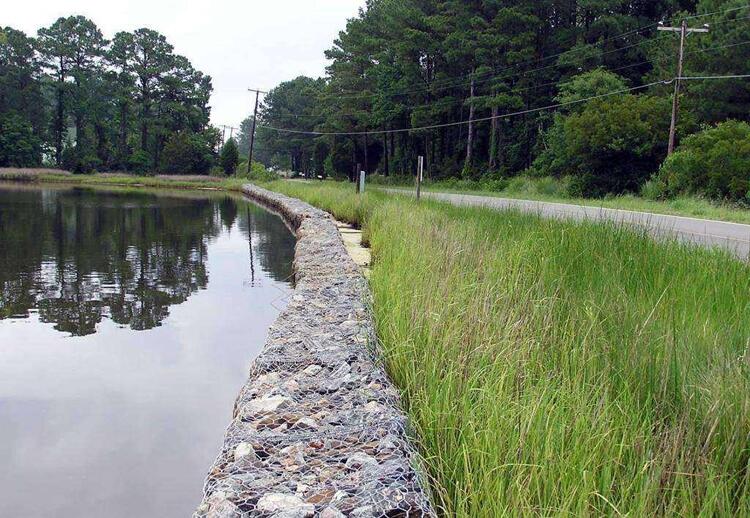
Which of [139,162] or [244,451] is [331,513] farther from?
[139,162]

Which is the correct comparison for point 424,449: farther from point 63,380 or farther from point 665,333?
point 63,380

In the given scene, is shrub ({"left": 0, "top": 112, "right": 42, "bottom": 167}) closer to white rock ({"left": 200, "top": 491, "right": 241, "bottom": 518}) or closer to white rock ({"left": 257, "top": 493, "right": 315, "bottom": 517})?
white rock ({"left": 200, "top": 491, "right": 241, "bottom": 518})

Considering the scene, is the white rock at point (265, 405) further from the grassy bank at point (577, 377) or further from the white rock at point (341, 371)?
the grassy bank at point (577, 377)

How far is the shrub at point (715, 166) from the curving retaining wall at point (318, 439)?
1849 cm

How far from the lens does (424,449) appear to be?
2.83 m

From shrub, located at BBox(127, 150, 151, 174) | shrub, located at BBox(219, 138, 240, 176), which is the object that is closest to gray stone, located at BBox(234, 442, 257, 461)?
shrub, located at BBox(219, 138, 240, 176)

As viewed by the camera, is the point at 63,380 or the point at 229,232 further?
the point at 229,232

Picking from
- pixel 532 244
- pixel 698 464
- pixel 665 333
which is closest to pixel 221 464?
pixel 698 464

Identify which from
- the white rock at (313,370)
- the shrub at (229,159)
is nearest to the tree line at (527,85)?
the shrub at (229,159)

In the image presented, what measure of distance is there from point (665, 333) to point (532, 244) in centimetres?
273

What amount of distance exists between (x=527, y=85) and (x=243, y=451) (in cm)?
3862

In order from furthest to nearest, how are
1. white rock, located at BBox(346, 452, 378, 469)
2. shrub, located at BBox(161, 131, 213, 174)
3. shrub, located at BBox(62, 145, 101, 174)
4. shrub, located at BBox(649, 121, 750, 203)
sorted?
1. shrub, located at BBox(161, 131, 213, 174)
2. shrub, located at BBox(62, 145, 101, 174)
3. shrub, located at BBox(649, 121, 750, 203)
4. white rock, located at BBox(346, 452, 378, 469)

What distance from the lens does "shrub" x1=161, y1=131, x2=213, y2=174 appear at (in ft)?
184

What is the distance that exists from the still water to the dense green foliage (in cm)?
4764
